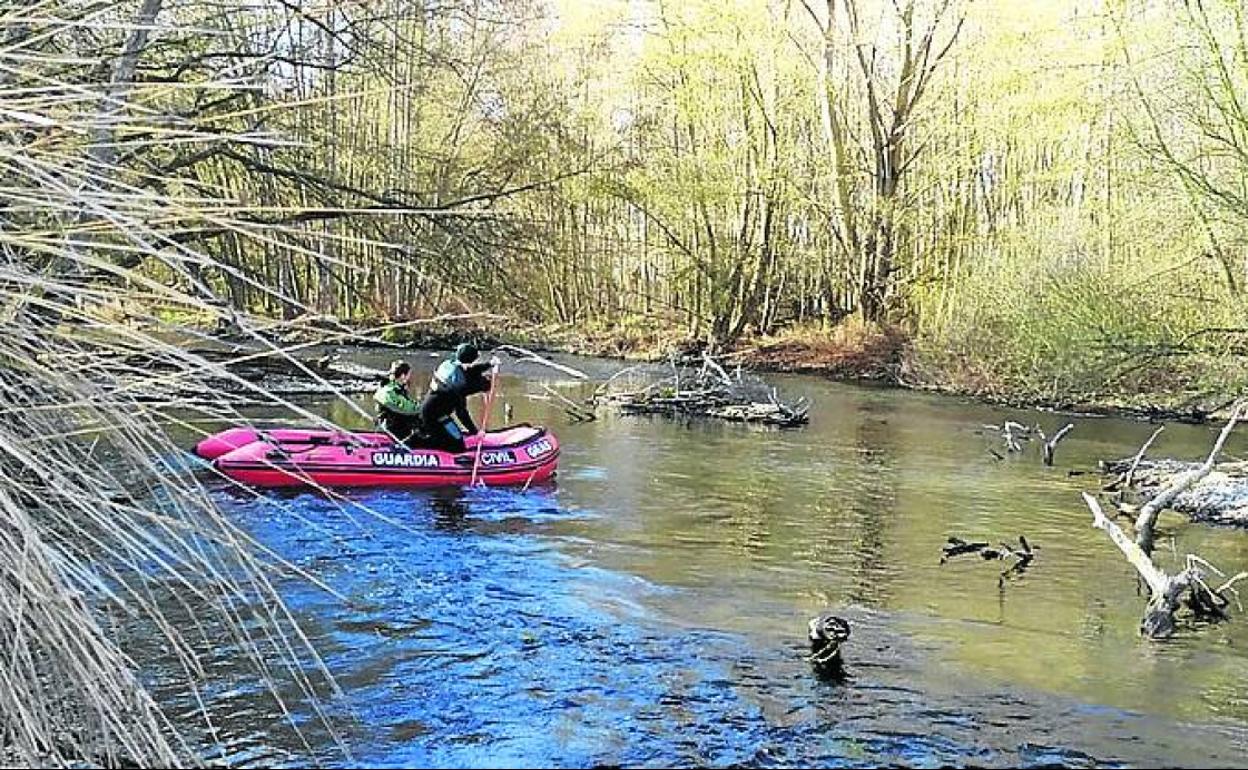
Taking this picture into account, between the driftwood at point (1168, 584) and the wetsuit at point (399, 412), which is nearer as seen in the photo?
the driftwood at point (1168, 584)

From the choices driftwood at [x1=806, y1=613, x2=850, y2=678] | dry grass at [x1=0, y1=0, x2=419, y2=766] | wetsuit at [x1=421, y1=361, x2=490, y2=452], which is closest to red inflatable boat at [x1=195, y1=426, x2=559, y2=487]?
wetsuit at [x1=421, y1=361, x2=490, y2=452]

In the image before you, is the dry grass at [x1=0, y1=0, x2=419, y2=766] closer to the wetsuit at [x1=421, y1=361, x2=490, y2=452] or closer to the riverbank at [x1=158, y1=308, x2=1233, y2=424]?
the wetsuit at [x1=421, y1=361, x2=490, y2=452]

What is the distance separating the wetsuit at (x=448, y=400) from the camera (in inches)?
473

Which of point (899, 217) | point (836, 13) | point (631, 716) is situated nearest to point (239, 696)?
point (631, 716)

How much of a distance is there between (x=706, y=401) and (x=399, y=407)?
26.9 ft

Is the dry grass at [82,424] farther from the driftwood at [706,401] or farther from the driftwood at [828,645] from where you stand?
the driftwood at [706,401]

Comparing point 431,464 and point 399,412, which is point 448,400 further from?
point 431,464

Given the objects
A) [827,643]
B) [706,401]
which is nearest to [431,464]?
[827,643]

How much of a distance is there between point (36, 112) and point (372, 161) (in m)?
3.86

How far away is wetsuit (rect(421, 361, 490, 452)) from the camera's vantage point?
1202 cm

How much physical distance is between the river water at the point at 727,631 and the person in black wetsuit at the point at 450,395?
2.24 feet

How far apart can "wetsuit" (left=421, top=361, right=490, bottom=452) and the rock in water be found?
572 centimetres

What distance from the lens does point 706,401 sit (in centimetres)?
1944

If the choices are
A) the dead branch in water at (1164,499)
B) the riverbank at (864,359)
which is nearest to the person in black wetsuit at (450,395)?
the riverbank at (864,359)
